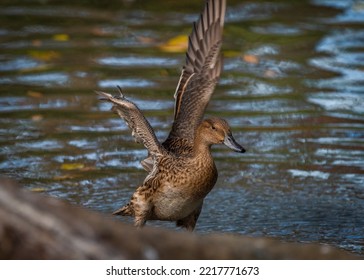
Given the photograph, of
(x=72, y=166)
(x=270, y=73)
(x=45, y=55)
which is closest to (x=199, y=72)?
(x=72, y=166)

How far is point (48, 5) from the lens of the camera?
17.0 meters

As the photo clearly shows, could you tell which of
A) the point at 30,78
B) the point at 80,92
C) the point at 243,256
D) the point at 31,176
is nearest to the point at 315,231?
the point at 31,176

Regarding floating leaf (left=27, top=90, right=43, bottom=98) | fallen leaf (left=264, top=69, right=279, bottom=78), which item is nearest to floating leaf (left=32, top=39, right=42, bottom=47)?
floating leaf (left=27, top=90, right=43, bottom=98)

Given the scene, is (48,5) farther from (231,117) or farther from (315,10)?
(231,117)

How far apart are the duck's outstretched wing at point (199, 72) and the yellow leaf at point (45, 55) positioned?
15.9 feet

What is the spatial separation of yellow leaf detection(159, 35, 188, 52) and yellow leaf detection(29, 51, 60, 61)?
1.47 m

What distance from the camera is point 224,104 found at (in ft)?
40.6

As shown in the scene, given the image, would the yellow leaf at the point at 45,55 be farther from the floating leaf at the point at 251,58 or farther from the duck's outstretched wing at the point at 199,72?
the duck's outstretched wing at the point at 199,72

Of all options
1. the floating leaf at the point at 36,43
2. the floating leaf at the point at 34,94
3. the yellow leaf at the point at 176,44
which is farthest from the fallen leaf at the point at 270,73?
the floating leaf at the point at 36,43

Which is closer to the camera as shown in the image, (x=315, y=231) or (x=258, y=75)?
(x=315, y=231)

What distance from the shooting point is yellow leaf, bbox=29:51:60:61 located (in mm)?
14227

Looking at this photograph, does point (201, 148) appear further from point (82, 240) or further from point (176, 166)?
point (82, 240)

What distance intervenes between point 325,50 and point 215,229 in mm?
6017

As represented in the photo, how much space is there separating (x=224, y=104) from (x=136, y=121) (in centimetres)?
378
